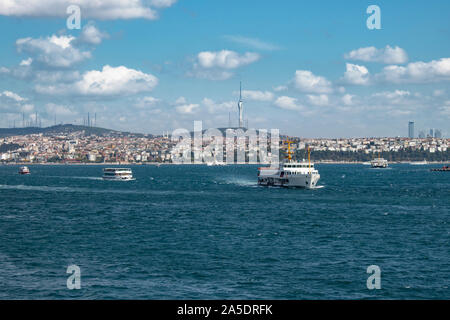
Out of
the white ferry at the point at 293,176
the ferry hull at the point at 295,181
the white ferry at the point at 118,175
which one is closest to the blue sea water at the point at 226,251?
the ferry hull at the point at 295,181

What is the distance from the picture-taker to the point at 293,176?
116m

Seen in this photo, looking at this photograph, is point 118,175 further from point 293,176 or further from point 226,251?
point 226,251

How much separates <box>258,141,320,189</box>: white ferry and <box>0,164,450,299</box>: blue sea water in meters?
37.2

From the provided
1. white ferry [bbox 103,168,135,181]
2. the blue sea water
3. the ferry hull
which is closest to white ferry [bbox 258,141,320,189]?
the ferry hull

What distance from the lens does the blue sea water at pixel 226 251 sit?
2897 cm

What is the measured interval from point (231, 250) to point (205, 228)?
13280mm

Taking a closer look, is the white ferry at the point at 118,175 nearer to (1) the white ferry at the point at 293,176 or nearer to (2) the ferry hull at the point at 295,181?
(1) the white ferry at the point at 293,176

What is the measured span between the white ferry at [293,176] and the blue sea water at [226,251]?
3720 centimetres

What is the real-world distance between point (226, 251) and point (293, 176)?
7731 centimetres

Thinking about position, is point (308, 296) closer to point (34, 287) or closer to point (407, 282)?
point (407, 282)

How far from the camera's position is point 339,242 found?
44.6m

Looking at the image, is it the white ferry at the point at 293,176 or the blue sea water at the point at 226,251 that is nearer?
the blue sea water at the point at 226,251

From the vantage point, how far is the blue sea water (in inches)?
1141
